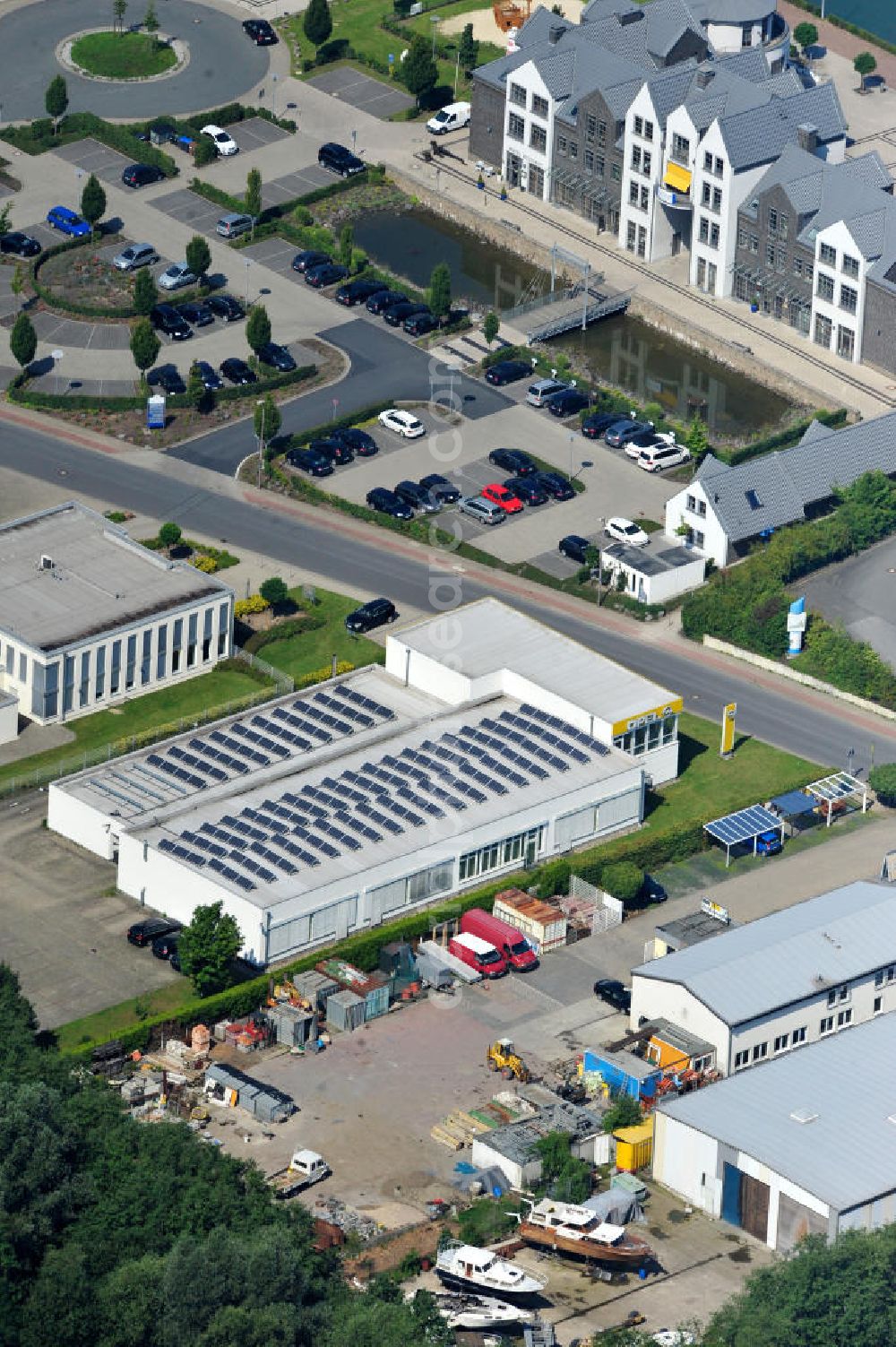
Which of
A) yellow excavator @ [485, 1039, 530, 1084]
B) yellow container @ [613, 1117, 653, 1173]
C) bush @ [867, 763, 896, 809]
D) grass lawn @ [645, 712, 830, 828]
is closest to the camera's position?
yellow container @ [613, 1117, 653, 1173]

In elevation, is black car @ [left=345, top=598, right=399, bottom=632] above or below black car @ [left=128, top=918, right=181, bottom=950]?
above

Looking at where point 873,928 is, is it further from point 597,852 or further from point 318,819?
point 318,819

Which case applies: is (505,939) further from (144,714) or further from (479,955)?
(144,714)

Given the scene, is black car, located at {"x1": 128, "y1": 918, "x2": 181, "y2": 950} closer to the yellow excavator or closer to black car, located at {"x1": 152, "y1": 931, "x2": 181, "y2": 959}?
black car, located at {"x1": 152, "y1": 931, "x2": 181, "y2": 959}

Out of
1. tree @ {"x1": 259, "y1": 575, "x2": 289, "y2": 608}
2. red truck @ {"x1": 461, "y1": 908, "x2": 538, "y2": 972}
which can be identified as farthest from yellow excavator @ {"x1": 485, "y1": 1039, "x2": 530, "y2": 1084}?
tree @ {"x1": 259, "y1": 575, "x2": 289, "y2": 608}

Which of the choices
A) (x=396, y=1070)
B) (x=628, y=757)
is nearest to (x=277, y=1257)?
(x=396, y=1070)

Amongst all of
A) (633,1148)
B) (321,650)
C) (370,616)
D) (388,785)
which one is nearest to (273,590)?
(321,650)
